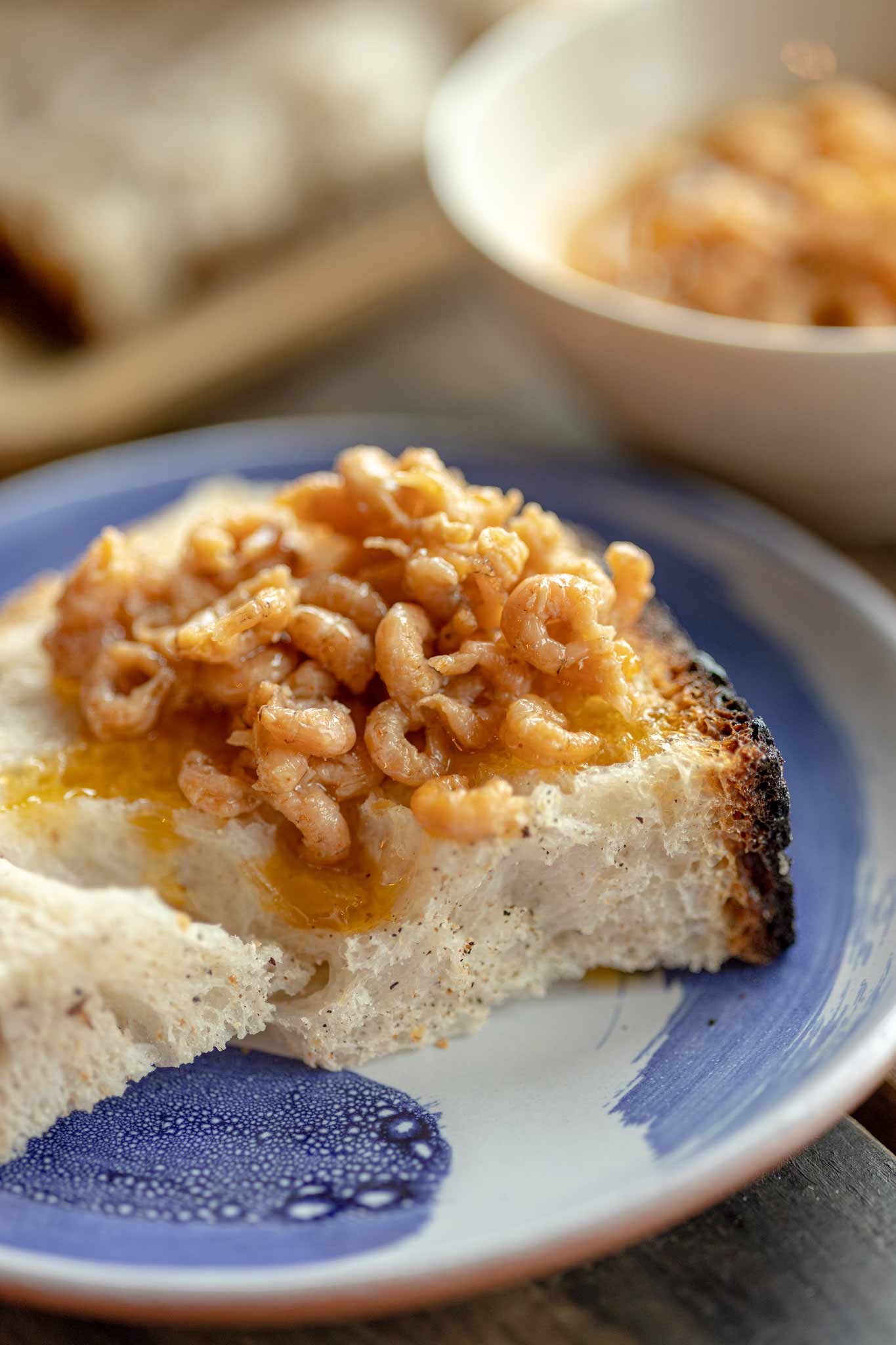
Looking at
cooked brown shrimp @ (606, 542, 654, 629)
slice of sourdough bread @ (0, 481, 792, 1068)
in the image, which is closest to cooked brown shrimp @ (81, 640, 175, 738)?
slice of sourdough bread @ (0, 481, 792, 1068)

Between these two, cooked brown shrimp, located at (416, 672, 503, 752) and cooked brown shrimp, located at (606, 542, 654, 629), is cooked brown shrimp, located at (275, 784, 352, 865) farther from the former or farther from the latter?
cooked brown shrimp, located at (606, 542, 654, 629)

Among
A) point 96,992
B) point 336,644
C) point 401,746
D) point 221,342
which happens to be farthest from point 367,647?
point 221,342

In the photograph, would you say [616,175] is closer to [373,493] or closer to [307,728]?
[373,493]

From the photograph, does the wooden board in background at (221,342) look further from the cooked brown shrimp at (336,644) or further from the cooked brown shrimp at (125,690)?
the cooked brown shrimp at (336,644)


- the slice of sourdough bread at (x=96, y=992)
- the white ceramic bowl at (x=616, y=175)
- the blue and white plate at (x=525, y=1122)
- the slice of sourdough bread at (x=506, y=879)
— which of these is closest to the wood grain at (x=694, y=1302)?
the blue and white plate at (x=525, y=1122)

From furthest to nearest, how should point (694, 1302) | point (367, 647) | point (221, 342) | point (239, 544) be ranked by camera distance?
1. point (221, 342)
2. point (239, 544)
3. point (367, 647)
4. point (694, 1302)

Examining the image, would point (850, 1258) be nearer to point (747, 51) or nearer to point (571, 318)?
point (571, 318)

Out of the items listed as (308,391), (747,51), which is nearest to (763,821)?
(308,391)
